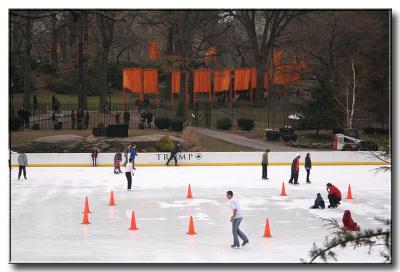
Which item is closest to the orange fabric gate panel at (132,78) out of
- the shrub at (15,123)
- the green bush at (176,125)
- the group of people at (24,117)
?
the green bush at (176,125)

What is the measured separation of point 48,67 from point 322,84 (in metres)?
19.5

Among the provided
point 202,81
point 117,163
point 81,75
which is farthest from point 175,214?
point 202,81

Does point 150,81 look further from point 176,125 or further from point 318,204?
point 318,204

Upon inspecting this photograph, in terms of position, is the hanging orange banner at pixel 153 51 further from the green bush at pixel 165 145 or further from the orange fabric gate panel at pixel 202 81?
the green bush at pixel 165 145

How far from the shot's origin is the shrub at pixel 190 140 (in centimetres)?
4525

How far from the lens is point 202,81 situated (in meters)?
54.1

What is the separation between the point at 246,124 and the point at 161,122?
5106 mm

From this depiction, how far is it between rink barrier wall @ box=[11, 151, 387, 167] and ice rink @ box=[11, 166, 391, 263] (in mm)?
3606

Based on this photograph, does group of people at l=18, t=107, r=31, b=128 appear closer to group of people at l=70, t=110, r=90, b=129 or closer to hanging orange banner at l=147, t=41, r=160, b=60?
group of people at l=70, t=110, r=90, b=129

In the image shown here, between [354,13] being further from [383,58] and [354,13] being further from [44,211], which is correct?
[44,211]

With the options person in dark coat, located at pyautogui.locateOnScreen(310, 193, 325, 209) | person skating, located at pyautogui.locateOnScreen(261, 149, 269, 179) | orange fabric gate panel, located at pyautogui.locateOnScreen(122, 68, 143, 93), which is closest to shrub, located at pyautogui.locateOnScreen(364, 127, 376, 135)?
orange fabric gate panel, located at pyautogui.locateOnScreen(122, 68, 143, 93)

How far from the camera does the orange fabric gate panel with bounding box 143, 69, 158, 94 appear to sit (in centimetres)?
5294

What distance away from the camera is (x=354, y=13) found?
52688 millimetres

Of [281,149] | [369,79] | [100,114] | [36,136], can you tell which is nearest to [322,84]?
[369,79]
